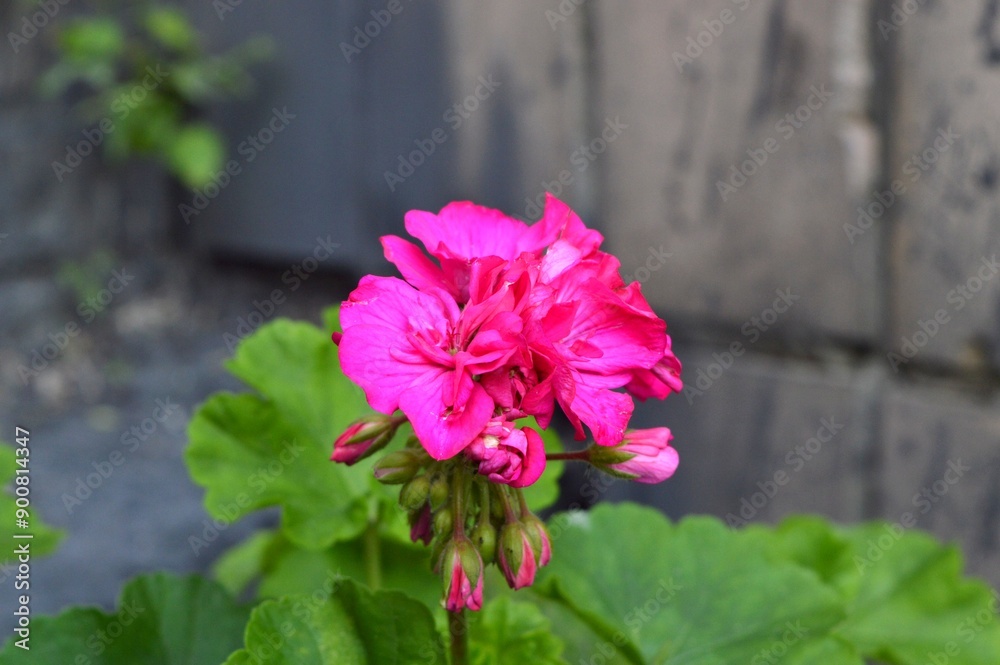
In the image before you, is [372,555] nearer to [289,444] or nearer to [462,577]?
[289,444]

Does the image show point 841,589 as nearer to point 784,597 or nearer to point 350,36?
point 784,597

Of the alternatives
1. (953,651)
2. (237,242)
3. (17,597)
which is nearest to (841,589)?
(953,651)

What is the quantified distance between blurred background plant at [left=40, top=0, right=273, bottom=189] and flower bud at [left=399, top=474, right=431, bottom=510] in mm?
2630

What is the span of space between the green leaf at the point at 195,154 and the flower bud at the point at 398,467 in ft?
8.57

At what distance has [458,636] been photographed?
0.64 meters

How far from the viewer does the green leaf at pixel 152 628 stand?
2.48ft

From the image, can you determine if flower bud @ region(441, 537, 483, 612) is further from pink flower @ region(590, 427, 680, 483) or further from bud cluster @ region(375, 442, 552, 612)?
pink flower @ region(590, 427, 680, 483)

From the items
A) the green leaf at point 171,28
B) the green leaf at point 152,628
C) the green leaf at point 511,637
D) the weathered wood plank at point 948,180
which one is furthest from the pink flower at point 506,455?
the green leaf at point 171,28

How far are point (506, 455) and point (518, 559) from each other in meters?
0.09

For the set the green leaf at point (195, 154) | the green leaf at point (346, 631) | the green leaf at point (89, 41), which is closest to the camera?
the green leaf at point (346, 631)

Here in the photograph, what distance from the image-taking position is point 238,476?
0.88 meters

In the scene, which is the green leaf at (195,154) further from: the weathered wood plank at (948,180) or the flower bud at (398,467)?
the flower bud at (398,467)

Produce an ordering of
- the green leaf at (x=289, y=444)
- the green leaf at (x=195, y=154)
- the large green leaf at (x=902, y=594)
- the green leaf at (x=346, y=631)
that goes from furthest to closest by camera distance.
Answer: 1. the green leaf at (x=195, y=154)
2. the large green leaf at (x=902, y=594)
3. the green leaf at (x=289, y=444)
4. the green leaf at (x=346, y=631)

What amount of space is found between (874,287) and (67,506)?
6.18 feet
